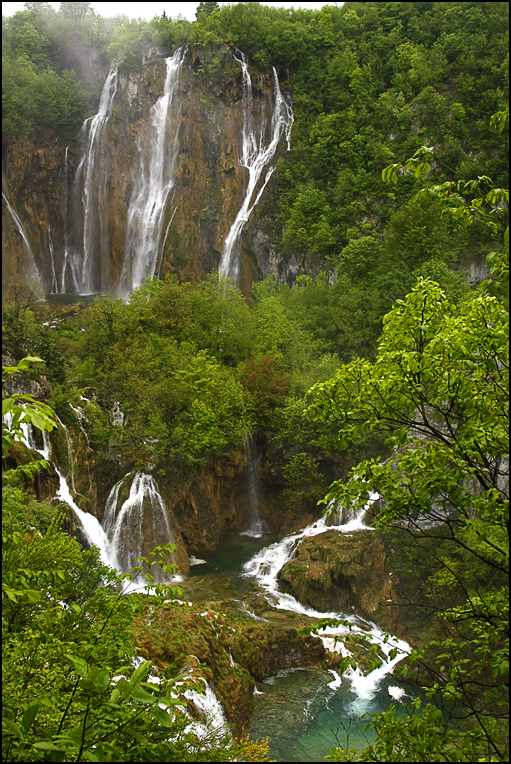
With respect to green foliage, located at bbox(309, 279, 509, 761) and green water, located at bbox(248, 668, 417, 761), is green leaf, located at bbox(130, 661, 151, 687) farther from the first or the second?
green water, located at bbox(248, 668, 417, 761)

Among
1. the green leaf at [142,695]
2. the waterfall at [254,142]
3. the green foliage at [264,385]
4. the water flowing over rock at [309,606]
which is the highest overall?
the waterfall at [254,142]

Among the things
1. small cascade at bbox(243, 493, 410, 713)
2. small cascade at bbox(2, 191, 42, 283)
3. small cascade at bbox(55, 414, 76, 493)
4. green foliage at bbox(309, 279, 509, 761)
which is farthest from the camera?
small cascade at bbox(2, 191, 42, 283)

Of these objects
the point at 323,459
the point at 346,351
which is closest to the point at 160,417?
the point at 323,459

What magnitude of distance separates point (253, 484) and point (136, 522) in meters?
6.57

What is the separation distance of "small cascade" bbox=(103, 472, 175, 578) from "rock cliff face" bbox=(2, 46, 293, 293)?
1710cm

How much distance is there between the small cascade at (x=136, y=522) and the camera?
1864 centimetres

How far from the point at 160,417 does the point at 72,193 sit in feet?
76.8

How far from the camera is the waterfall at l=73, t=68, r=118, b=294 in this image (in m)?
36.0

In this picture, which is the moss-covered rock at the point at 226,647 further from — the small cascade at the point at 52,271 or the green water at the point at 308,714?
the small cascade at the point at 52,271

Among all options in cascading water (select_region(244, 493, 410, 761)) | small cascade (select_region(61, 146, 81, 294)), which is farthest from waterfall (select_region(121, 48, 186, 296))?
cascading water (select_region(244, 493, 410, 761))

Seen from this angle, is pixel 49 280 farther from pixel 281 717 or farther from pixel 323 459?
pixel 281 717

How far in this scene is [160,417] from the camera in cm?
2084

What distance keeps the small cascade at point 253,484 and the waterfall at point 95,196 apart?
58.3ft

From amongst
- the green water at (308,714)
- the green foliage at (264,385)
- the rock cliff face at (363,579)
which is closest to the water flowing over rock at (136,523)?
the rock cliff face at (363,579)
